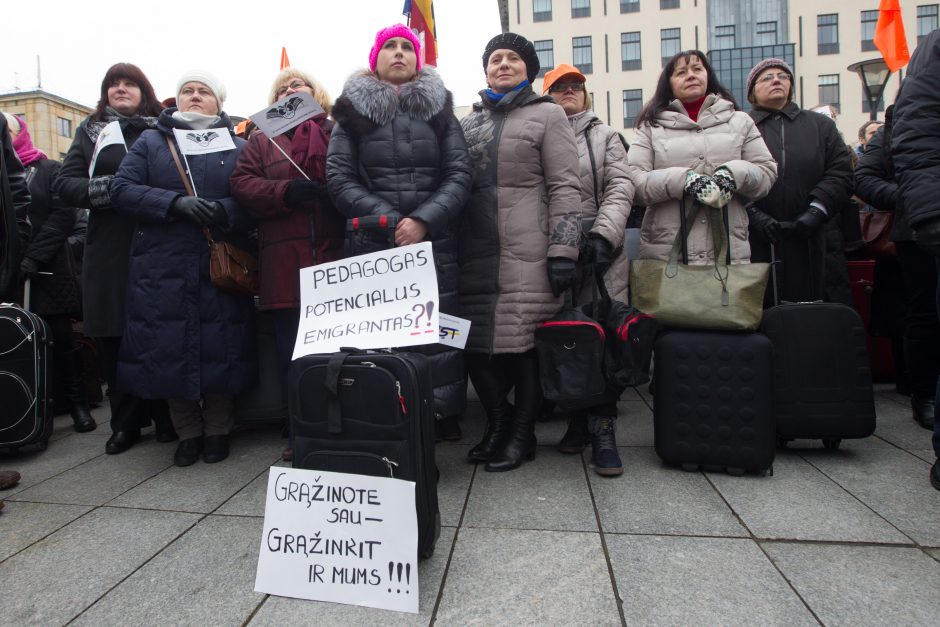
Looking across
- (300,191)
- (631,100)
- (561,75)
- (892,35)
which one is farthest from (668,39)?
(300,191)

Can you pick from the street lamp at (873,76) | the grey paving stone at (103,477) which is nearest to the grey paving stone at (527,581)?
the grey paving stone at (103,477)

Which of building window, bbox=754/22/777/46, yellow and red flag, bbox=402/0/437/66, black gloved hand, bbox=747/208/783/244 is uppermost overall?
building window, bbox=754/22/777/46

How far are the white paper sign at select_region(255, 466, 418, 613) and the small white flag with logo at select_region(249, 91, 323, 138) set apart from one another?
72.2 inches

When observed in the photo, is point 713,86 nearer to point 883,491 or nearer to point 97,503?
point 883,491

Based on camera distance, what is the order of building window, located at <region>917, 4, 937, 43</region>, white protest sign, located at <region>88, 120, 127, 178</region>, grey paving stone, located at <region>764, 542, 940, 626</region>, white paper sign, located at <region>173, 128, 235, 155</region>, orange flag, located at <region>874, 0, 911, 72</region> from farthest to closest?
building window, located at <region>917, 4, 937, 43</region>
orange flag, located at <region>874, 0, 911, 72</region>
white protest sign, located at <region>88, 120, 127, 178</region>
white paper sign, located at <region>173, 128, 235, 155</region>
grey paving stone, located at <region>764, 542, 940, 626</region>

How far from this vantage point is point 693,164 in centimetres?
314

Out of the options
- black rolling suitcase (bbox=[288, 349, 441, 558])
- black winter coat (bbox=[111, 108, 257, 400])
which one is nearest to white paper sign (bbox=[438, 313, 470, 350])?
black rolling suitcase (bbox=[288, 349, 441, 558])

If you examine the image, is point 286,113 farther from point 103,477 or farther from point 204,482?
point 103,477

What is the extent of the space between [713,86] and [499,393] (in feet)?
→ 6.70

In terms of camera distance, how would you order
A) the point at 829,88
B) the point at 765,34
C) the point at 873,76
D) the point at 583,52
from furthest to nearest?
Result: the point at 583,52, the point at 765,34, the point at 829,88, the point at 873,76

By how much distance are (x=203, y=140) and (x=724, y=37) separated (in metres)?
44.1

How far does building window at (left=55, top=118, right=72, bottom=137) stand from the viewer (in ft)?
144

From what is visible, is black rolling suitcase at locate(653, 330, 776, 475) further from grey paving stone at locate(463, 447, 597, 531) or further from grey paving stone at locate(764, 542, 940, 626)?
grey paving stone at locate(764, 542, 940, 626)

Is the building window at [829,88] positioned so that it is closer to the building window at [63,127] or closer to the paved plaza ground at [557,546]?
the paved plaza ground at [557,546]
